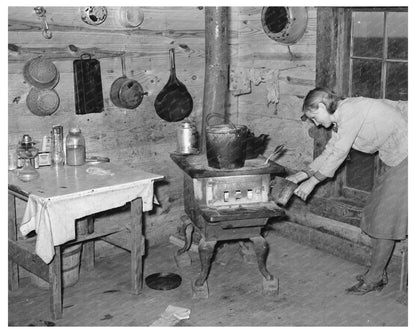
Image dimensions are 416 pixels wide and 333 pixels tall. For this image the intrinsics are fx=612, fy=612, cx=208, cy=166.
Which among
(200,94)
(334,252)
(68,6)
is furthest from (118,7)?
(334,252)

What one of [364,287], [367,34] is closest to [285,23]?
[367,34]

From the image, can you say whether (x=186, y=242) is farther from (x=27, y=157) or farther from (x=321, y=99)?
(x=321, y=99)

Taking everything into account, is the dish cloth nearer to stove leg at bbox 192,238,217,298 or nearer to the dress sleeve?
stove leg at bbox 192,238,217,298

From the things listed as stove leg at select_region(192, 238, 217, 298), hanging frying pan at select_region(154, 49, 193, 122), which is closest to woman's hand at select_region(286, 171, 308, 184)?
stove leg at select_region(192, 238, 217, 298)

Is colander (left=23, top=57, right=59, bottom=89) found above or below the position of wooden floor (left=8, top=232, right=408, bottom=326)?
above

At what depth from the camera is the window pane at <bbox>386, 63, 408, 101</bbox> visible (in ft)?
16.0

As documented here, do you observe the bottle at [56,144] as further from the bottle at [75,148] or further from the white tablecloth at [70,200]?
the white tablecloth at [70,200]

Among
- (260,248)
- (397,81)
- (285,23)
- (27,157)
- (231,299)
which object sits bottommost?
(231,299)

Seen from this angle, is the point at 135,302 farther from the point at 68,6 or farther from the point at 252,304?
the point at 68,6

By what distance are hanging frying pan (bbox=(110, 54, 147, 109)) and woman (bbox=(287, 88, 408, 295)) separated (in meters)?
1.65

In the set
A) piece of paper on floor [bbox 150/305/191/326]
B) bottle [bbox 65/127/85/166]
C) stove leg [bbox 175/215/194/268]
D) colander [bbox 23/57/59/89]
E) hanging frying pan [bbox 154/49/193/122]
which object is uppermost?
colander [bbox 23/57/59/89]

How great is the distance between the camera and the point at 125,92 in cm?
541

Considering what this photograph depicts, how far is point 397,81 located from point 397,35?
1.19 ft

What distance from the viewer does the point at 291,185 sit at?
4625mm
